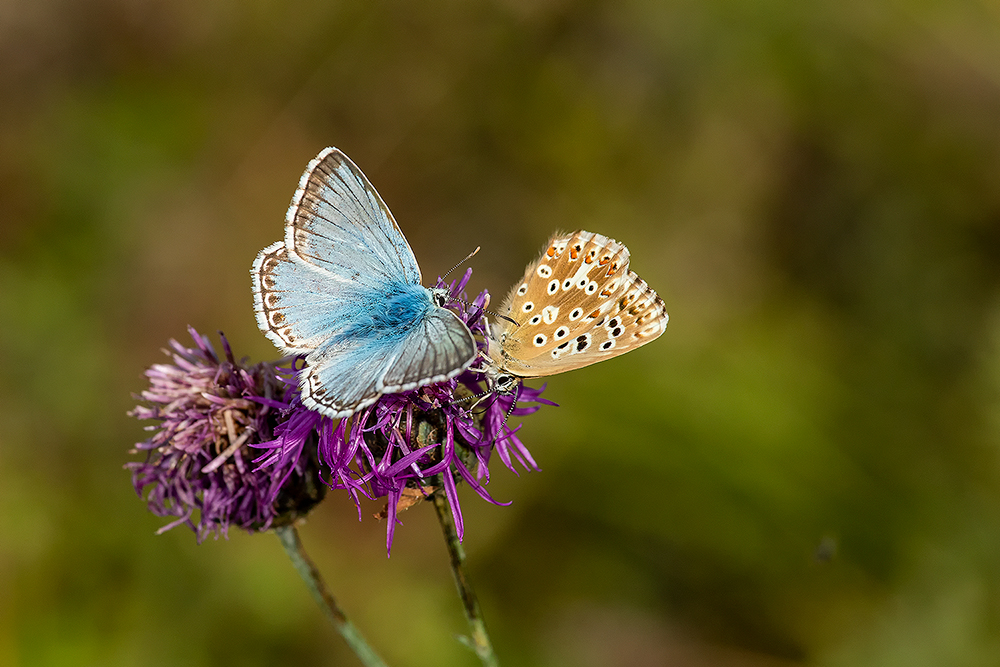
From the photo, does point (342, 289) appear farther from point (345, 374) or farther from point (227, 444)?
point (227, 444)

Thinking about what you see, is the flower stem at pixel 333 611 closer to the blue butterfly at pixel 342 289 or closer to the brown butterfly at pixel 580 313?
the blue butterfly at pixel 342 289

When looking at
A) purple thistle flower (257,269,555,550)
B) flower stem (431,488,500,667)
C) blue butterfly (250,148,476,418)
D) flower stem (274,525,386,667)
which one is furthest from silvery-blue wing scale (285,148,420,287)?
flower stem (274,525,386,667)

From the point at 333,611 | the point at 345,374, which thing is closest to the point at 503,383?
the point at 345,374

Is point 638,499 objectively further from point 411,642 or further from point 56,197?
point 56,197

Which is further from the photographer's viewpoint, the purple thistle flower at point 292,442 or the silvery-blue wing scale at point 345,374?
the purple thistle flower at point 292,442

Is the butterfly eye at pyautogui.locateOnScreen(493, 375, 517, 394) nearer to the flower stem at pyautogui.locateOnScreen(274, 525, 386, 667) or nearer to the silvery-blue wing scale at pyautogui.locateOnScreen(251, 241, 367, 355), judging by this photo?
the silvery-blue wing scale at pyautogui.locateOnScreen(251, 241, 367, 355)

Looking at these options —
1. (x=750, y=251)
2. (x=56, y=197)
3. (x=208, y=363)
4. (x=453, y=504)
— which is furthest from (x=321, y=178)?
(x=56, y=197)

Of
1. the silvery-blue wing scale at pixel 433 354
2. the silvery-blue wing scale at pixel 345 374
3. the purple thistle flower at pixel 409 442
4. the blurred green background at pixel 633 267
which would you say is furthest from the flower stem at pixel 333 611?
the blurred green background at pixel 633 267
